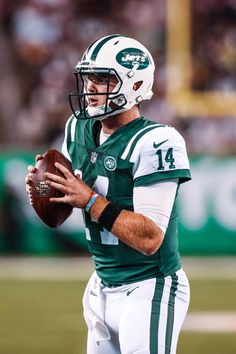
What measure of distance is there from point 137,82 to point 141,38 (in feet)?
26.5

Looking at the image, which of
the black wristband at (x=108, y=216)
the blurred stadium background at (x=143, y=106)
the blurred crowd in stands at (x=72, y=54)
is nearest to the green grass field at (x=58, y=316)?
the blurred stadium background at (x=143, y=106)

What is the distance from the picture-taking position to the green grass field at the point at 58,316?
5992 millimetres

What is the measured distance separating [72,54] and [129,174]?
818cm

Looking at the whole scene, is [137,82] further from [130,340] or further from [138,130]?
[130,340]

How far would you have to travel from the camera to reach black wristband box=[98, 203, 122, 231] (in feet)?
11.8

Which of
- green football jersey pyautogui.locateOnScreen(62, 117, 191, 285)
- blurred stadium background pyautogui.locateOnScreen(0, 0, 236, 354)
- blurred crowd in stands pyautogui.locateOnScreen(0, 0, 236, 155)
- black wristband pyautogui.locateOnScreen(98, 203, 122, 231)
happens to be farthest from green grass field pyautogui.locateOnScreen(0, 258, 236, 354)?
blurred crowd in stands pyautogui.locateOnScreen(0, 0, 236, 155)

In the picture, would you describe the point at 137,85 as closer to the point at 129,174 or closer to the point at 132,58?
the point at 132,58

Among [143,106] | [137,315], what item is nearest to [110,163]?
[137,315]

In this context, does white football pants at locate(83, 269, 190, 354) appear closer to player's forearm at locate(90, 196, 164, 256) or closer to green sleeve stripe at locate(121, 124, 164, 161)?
player's forearm at locate(90, 196, 164, 256)

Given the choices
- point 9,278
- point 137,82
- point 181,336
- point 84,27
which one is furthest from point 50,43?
point 137,82

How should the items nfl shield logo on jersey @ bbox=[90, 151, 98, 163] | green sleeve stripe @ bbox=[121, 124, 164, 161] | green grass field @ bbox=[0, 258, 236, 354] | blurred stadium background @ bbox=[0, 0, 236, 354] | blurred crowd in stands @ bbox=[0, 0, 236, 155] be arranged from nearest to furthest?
green sleeve stripe @ bbox=[121, 124, 164, 161]
nfl shield logo on jersey @ bbox=[90, 151, 98, 163]
green grass field @ bbox=[0, 258, 236, 354]
blurred stadium background @ bbox=[0, 0, 236, 354]
blurred crowd in stands @ bbox=[0, 0, 236, 155]

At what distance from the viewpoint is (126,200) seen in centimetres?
374

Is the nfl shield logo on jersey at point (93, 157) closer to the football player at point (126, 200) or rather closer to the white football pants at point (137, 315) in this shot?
the football player at point (126, 200)

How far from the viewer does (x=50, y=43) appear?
11.8 metres
